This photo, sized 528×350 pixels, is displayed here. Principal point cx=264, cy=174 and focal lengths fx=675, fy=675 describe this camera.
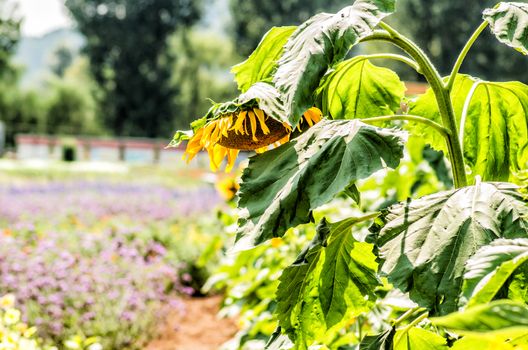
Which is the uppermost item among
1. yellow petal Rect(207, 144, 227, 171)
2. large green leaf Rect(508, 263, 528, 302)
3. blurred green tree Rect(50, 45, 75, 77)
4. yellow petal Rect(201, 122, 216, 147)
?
yellow petal Rect(201, 122, 216, 147)

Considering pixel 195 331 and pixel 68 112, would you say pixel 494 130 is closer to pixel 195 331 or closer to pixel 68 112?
pixel 195 331

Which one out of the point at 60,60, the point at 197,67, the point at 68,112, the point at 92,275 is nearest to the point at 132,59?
the point at 197,67

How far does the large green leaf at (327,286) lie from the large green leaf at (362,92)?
0.25 meters

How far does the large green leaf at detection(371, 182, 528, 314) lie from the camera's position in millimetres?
820

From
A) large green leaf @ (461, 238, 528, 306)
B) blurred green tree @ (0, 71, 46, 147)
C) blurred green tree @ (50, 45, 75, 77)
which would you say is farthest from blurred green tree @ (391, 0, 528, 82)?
blurred green tree @ (50, 45, 75, 77)

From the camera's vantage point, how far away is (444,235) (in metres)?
0.86

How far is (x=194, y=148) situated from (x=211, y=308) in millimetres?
3884

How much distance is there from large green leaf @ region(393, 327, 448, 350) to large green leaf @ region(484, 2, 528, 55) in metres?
0.46

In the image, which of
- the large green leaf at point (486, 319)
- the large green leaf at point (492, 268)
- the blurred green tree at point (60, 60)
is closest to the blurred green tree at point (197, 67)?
the large green leaf at point (492, 268)

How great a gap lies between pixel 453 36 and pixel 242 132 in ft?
104

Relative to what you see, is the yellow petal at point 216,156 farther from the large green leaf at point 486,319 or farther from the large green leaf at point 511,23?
the large green leaf at point 486,319

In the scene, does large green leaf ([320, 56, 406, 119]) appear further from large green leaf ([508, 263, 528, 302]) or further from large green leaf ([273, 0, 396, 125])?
large green leaf ([508, 263, 528, 302])

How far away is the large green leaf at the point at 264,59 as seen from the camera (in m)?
1.10

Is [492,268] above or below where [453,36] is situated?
above
